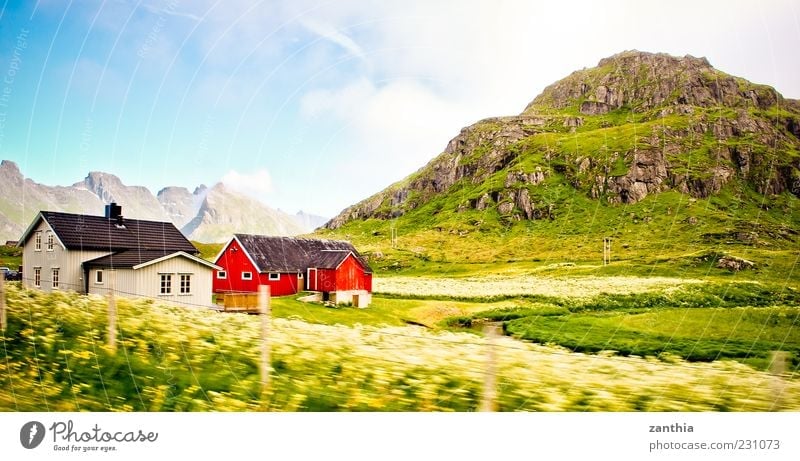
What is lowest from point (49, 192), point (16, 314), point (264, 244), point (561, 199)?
point (16, 314)

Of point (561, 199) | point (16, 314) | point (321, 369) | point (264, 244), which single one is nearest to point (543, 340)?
point (321, 369)

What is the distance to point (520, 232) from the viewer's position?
34.0 metres

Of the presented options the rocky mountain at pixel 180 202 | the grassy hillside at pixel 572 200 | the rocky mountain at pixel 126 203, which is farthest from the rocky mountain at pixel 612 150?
the rocky mountain at pixel 180 202

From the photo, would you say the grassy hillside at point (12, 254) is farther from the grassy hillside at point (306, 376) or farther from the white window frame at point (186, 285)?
the white window frame at point (186, 285)

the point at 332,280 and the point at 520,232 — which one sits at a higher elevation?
the point at 520,232

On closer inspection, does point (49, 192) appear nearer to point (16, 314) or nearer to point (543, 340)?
point (16, 314)

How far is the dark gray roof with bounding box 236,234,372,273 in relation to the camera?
447 inches

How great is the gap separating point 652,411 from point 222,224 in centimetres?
897

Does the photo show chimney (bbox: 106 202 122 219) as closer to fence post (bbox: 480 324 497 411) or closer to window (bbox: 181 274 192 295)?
window (bbox: 181 274 192 295)

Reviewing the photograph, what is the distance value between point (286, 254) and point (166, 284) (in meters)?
4.22

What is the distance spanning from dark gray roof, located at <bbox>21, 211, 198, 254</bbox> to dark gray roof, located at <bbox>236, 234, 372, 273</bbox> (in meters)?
2.32

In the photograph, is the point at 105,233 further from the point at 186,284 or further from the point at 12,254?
the point at 12,254

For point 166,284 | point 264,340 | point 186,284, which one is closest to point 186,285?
point 186,284

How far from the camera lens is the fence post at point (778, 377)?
423 cm
